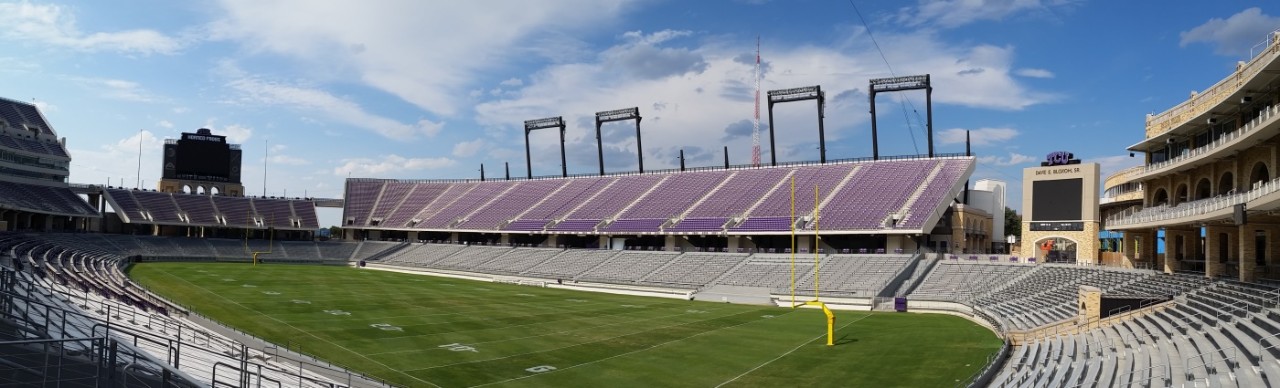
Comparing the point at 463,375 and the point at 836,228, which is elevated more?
the point at 836,228

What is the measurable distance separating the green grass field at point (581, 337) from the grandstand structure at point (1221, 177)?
9096mm

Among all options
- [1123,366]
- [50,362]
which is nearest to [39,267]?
[50,362]

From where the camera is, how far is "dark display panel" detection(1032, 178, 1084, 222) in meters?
52.3

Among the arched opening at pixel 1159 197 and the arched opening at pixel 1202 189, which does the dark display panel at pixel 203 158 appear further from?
the arched opening at pixel 1202 189

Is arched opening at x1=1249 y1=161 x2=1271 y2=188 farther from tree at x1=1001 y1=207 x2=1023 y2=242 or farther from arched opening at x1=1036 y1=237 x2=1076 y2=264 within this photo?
tree at x1=1001 y1=207 x2=1023 y2=242

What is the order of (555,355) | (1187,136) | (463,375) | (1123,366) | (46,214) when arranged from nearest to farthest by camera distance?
(1123,366)
(463,375)
(555,355)
(1187,136)
(46,214)

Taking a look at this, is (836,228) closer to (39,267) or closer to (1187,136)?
(1187,136)

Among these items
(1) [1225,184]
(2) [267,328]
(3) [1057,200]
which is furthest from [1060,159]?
(2) [267,328]

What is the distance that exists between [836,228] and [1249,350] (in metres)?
45.5

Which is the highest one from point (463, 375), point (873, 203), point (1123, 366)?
point (873, 203)

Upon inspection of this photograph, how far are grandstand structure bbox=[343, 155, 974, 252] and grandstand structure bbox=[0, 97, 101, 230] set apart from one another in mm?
29166

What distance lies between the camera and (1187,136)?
3453cm

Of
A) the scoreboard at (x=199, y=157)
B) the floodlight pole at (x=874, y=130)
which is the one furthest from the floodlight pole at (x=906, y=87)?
the scoreboard at (x=199, y=157)

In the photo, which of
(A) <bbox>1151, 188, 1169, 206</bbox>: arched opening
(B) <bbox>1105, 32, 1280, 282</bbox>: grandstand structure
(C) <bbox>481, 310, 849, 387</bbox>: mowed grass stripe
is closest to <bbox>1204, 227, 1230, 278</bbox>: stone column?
(B) <bbox>1105, 32, 1280, 282</bbox>: grandstand structure
